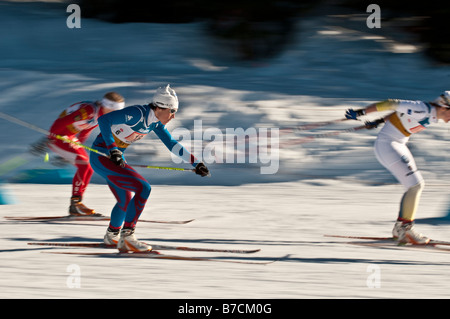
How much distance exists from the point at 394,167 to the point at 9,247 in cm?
349

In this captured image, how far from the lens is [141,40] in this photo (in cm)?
2139

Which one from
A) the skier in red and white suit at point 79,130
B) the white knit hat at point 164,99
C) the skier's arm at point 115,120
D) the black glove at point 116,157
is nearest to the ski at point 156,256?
the black glove at point 116,157

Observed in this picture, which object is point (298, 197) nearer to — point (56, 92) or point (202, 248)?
point (202, 248)

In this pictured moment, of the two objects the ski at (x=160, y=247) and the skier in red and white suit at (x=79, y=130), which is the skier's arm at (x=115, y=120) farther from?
the skier in red and white suit at (x=79, y=130)

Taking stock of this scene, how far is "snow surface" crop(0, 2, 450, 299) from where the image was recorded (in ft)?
20.5

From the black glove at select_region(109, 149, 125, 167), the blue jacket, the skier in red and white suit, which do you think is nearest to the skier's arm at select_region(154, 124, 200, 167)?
the blue jacket

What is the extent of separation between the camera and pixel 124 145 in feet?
23.1

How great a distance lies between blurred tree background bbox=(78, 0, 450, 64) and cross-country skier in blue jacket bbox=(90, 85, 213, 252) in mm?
11669

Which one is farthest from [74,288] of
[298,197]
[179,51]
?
[179,51]

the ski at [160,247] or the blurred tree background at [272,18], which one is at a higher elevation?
the blurred tree background at [272,18]

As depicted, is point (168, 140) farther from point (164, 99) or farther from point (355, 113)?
point (355, 113)

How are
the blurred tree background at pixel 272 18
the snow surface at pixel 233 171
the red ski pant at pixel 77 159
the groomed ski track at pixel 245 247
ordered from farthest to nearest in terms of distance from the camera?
the blurred tree background at pixel 272 18 < the red ski pant at pixel 77 159 < the snow surface at pixel 233 171 < the groomed ski track at pixel 245 247

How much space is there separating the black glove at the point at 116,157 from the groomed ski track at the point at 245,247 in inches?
31.3

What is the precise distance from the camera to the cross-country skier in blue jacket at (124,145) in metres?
6.79
